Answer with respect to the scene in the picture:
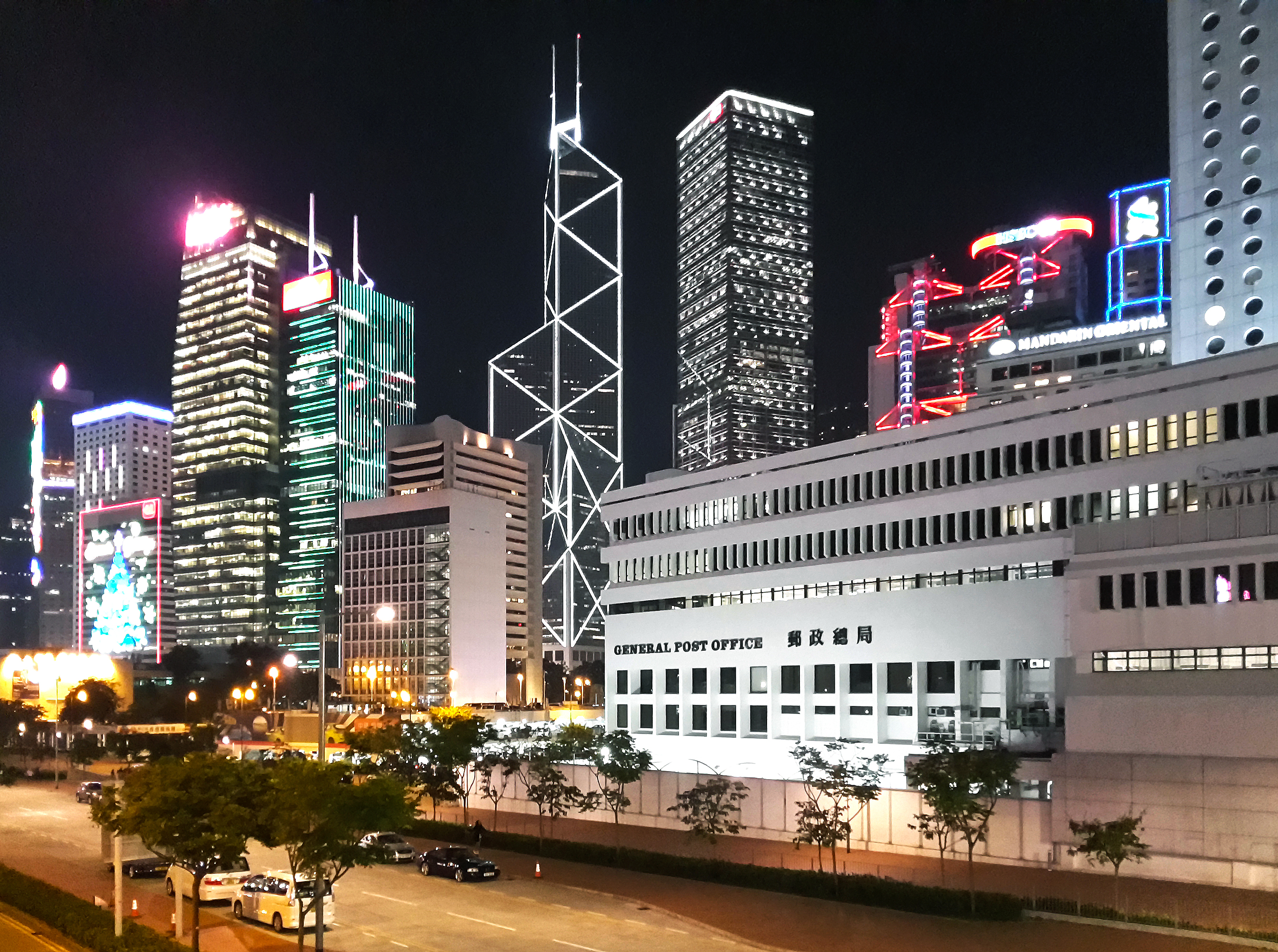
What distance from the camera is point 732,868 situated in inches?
1806

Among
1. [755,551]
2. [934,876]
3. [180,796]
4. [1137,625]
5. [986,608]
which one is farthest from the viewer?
[755,551]

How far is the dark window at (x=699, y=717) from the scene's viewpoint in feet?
330

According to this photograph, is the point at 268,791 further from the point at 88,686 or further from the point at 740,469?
the point at 88,686

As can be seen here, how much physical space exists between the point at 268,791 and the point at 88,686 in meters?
121

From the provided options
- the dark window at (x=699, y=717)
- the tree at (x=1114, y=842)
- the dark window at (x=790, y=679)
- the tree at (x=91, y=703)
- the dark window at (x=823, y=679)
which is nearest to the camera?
the tree at (x=1114, y=842)

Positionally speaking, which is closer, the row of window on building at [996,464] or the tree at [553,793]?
the tree at [553,793]

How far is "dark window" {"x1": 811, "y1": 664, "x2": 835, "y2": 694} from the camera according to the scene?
293 feet

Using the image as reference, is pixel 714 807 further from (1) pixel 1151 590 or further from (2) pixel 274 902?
(1) pixel 1151 590

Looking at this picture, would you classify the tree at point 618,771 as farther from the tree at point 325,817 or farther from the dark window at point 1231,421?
the dark window at point 1231,421

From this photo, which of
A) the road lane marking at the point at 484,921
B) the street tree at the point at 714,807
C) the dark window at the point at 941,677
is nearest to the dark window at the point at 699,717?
the dark window at the point at 941,677

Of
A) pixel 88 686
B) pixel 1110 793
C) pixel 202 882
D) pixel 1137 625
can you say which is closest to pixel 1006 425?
pixel 1137 625

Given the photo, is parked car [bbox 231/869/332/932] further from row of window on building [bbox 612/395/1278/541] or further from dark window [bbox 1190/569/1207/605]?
row of window on building [bbox 612/395/1278/541]

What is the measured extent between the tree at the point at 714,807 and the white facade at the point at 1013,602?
13279mm

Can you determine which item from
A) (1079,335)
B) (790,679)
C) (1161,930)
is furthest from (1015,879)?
(1079,335)
